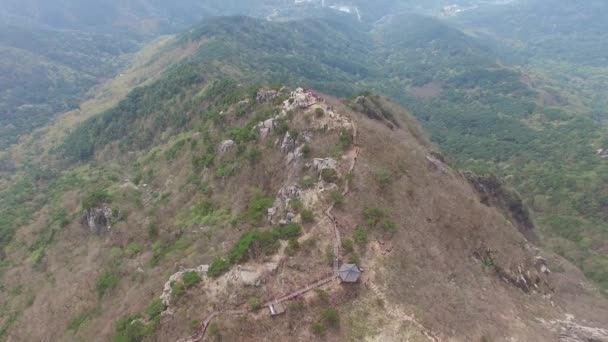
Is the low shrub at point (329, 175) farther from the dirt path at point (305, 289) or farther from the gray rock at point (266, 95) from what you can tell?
the gray rock at point (266, 95)

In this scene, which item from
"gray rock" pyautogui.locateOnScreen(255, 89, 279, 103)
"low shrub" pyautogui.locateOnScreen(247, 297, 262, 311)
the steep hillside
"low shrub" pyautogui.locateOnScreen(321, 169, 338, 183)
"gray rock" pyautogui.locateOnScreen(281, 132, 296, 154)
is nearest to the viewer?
"low shrub" pyautogui.locateOnScreen(247, 297, 262, 311)

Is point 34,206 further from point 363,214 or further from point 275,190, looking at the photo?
point 363,214

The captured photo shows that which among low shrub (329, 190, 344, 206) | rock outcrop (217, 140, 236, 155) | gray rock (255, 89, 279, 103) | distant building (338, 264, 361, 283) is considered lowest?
rock outcrop (217, 140, 236, 155)

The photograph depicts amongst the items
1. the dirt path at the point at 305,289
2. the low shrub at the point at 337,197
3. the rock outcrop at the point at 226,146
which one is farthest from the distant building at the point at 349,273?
the rock outcrop at the point at 226,146

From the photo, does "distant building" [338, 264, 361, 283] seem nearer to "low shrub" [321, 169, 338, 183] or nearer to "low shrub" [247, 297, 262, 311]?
"low shrub" [247, 297, 262, 311]

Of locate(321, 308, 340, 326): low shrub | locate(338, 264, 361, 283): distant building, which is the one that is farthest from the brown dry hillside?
locate(338, 264, 361, 283): distant building

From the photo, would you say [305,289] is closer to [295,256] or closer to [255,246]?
[295,256]
